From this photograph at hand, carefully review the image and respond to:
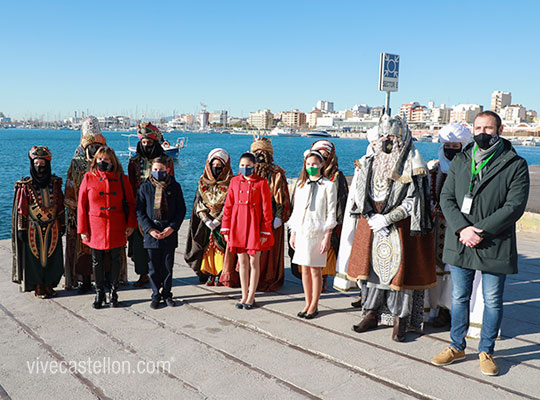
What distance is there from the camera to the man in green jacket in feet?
10.6

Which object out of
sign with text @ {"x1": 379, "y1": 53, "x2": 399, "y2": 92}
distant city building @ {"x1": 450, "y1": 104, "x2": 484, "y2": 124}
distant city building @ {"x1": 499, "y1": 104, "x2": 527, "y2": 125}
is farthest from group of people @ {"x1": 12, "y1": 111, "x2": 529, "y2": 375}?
distant city building @ {"x1": 450, "y1": 104, "x2": 484, "y2": 124}

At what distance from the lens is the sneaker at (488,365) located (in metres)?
3.31

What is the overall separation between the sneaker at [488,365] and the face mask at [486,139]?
1.53 meters

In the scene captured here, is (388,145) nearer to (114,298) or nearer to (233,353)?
(233,353)

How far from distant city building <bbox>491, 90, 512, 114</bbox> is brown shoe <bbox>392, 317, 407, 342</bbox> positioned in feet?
682

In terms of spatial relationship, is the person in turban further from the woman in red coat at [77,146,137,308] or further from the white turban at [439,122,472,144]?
the white turban at [439,122,472,144]

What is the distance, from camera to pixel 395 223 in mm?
3861

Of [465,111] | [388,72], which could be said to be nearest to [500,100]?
[465,111]

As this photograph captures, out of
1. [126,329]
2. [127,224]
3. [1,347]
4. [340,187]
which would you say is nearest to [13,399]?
[1,347]

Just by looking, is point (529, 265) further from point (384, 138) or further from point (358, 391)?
point (358, 391)

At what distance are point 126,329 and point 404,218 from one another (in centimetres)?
264

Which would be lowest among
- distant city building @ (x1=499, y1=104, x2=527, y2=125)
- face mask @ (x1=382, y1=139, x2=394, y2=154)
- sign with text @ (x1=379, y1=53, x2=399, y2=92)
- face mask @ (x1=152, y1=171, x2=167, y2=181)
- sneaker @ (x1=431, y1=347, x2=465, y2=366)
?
sneaker @ (x1=431, y1=347, x2=465, y2=366)

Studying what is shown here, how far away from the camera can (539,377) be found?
327 cm

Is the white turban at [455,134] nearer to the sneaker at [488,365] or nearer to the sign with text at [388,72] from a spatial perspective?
the sneaker at [488,365]
